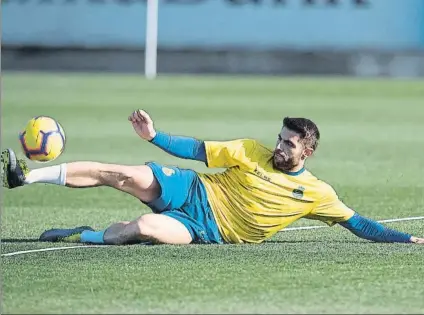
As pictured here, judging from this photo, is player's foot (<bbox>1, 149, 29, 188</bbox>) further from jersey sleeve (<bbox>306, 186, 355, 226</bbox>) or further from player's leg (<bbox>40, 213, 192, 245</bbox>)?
jersey sleeve (<bbox>306, 186, 355, 226</bbox>)

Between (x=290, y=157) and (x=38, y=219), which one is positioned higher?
(x=290, y=157)

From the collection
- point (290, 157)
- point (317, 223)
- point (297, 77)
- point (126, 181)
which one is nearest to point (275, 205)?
point (290, 157)

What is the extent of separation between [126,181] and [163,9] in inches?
1073

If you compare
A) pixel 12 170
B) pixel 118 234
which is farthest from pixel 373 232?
pixel 12 170

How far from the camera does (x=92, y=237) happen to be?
434 inches

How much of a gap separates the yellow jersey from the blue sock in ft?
3.00

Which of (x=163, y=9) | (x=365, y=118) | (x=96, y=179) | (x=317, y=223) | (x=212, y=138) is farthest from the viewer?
(x=163, y=9)

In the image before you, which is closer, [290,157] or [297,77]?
[290,157]

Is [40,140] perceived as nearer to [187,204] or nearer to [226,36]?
[187,204]

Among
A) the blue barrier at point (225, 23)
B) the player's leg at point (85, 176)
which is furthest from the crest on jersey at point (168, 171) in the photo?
the blue barrier at point (225, 23)

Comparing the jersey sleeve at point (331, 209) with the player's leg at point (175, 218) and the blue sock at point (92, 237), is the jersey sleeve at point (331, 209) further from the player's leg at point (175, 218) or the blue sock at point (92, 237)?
the blue sock at point (92, 237)

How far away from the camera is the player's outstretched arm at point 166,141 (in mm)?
10555

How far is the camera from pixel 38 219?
12.9m

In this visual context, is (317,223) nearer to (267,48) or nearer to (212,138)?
(212,138)
